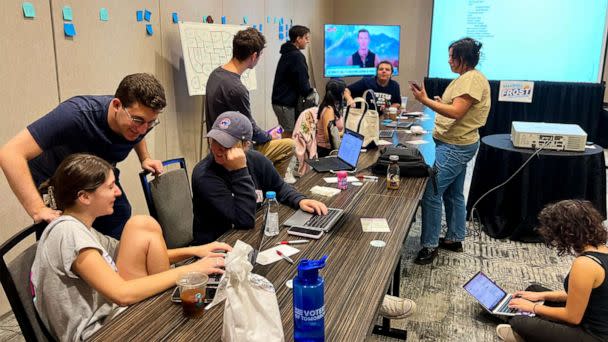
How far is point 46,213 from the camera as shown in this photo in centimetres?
155

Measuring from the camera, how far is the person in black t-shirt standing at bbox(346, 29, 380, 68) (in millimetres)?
7238

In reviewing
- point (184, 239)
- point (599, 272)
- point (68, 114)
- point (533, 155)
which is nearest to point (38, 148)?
point (68, 114)

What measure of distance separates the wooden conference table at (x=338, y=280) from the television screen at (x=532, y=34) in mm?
5457

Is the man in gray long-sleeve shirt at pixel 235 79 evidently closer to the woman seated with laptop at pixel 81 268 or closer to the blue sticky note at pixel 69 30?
the blue sticky note at pixel 69 30

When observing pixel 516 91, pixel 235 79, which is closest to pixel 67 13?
pixel 235 79

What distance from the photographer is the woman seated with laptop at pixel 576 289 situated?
175 cm

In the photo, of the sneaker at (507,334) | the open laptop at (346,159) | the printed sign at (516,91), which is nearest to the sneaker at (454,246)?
the open laptop at (346,159)

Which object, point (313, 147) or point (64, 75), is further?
point (313, 147)

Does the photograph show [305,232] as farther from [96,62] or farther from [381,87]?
[381,87]

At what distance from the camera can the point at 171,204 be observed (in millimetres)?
2297

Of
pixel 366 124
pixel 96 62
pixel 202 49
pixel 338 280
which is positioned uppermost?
pixel 202 49

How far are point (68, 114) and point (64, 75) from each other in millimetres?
1023

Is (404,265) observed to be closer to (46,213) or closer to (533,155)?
(533,155)

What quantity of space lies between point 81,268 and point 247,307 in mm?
551
